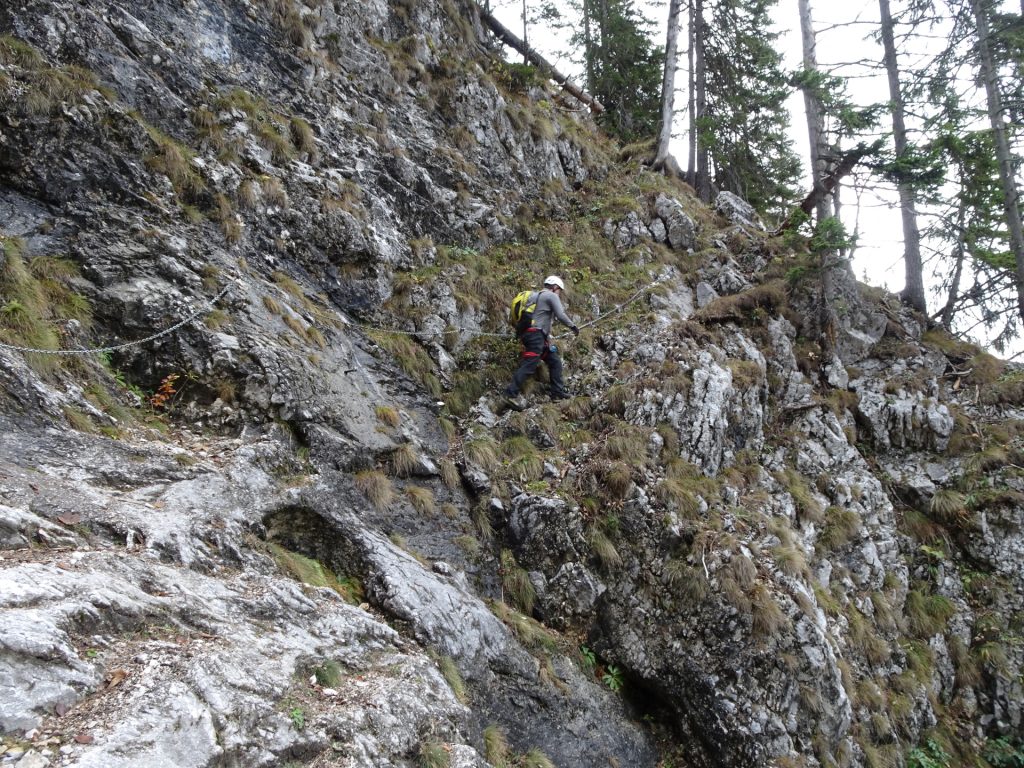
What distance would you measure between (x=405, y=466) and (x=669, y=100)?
15.9 m

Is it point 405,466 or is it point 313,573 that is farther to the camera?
point 405,466

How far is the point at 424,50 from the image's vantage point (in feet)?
51.5

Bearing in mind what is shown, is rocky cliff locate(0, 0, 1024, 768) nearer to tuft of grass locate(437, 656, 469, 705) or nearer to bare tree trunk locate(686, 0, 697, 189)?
tuft of grass locate(437, 656, 469, 705)

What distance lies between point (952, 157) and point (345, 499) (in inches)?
541

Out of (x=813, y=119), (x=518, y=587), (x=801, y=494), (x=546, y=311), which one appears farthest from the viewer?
(x=813, y=119)

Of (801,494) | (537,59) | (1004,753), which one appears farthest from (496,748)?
(537,59)

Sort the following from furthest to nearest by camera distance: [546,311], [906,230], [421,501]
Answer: [906,230]
[546,311]
[421,501]

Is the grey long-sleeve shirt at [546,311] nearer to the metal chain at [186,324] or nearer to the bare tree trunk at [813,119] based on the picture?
the metal chain at [186,324]

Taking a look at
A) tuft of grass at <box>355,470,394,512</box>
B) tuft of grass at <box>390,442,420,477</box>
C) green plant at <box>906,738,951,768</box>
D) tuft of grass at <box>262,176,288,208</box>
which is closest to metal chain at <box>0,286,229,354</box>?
tuft of grass at <box>262,176,288,208</box>

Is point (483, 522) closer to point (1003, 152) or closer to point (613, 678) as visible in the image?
point (613, 678)

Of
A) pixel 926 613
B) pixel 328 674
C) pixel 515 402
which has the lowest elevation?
pixel 926 613

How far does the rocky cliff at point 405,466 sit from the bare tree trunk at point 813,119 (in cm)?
110

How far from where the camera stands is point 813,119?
13789 mm

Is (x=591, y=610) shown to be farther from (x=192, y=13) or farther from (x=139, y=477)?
(x=192, y=13)
